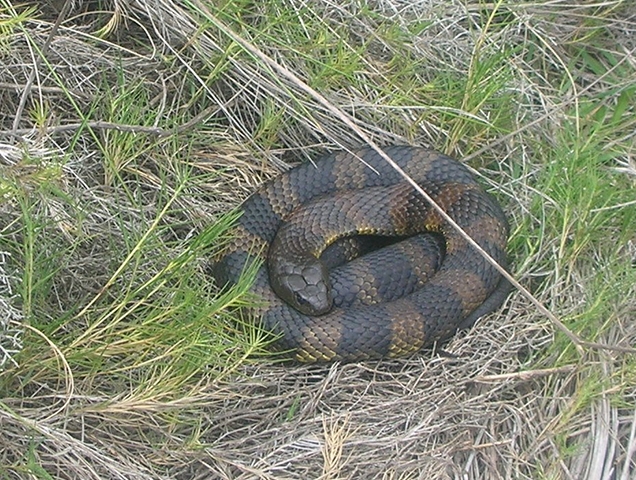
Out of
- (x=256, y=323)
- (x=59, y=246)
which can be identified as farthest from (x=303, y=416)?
(x=59, y=246)

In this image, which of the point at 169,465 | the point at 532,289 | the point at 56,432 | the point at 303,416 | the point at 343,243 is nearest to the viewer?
the point at 56,432

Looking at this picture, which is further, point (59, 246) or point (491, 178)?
point (491, 178)

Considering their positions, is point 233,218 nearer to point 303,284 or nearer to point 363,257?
point 303,284

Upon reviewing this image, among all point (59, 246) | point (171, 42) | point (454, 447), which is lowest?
point (454, 447)

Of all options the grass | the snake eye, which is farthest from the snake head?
the grass

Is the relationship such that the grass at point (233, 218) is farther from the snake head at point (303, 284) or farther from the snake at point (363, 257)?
the snake head at point (303, 284)

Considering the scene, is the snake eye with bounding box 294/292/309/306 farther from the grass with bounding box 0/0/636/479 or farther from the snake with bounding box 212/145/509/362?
the grass with bounding box 0/0/636/479

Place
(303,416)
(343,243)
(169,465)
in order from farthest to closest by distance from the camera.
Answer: (343,243) → (303,416) → (169,465)

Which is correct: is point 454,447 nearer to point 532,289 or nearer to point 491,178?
point 532,289

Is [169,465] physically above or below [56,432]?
below
